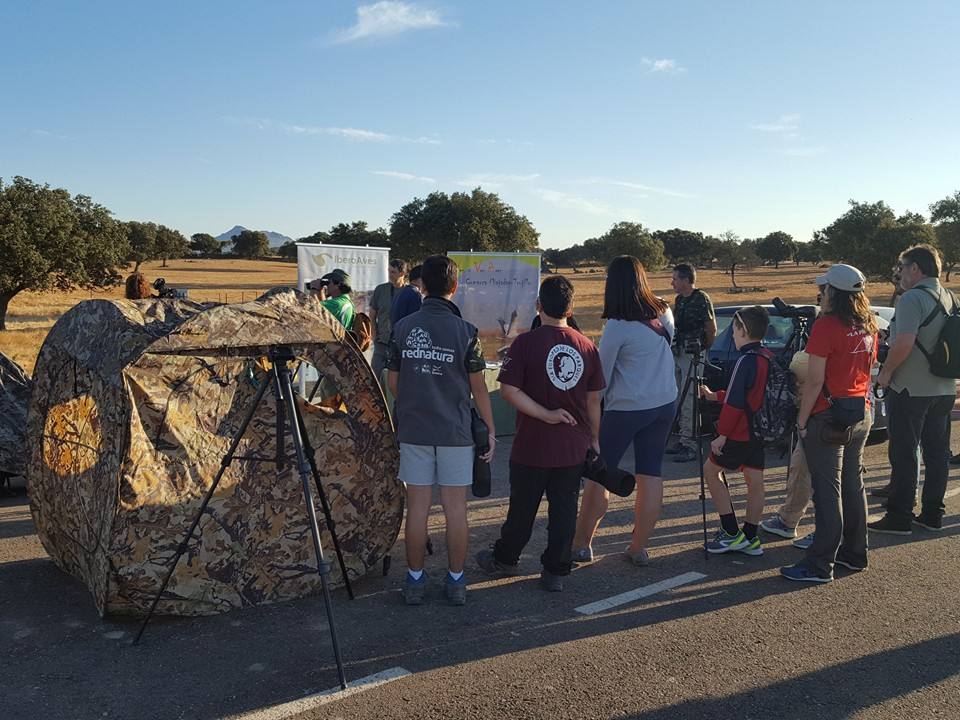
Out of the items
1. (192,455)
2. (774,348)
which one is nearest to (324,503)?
(192,455)

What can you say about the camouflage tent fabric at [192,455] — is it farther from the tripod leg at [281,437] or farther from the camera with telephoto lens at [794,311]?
the camera with telephoto lens at [794,311]

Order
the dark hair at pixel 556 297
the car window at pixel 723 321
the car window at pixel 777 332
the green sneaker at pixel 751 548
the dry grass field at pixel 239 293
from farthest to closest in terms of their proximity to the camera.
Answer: the dry grass field at pixel 239 293, the car window at pixel 723 321, the car window at pixel 777 332, the green sneaker at pixel 751 548, the dark hair at pixel 556 297

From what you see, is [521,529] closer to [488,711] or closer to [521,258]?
[488,711]

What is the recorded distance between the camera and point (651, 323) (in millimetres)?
5281

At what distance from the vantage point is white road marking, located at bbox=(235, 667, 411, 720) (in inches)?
139

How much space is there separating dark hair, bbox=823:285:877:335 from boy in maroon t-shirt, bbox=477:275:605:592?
159 centimetres

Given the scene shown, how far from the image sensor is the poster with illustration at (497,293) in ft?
40.5

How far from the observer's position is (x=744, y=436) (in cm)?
561

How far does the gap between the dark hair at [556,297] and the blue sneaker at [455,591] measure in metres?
1.67

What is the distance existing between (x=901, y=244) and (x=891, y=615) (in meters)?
42.7

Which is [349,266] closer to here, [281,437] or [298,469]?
[281,437]

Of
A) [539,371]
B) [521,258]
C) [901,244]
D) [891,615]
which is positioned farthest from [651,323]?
[901,244]

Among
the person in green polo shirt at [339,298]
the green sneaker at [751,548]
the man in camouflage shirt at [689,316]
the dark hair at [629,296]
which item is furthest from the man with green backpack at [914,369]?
the person in green polo shirt at [339,298]

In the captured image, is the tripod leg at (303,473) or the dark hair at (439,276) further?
the dark hair at (439,276)
